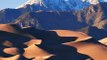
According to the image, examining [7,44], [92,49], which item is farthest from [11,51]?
[92,49]

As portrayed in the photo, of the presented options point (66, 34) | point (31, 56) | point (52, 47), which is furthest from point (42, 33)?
point (31, 56)

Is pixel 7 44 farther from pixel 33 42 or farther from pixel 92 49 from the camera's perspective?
pixel 92 49

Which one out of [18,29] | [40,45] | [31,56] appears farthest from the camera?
A: [18,29]

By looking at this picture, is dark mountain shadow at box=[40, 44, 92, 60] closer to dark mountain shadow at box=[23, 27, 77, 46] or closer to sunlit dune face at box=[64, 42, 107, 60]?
sunlit dune face at box=[64, 42, 107, 60]

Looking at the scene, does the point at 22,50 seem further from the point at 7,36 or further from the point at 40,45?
the point at 7,36

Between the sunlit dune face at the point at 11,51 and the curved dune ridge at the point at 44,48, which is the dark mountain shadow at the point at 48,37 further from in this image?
the sunlit dune face at the point at 11,51

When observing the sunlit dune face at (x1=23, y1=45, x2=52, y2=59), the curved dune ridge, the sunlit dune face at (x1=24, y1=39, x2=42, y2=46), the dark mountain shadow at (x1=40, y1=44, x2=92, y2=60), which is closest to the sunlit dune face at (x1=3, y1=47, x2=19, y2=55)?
the curved dune ridge
